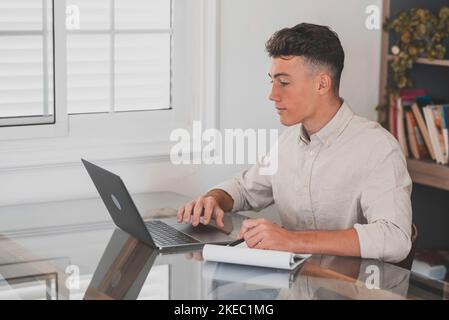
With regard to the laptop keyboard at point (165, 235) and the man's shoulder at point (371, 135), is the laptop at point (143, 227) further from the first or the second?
the man's shoulder at point (371, 135)

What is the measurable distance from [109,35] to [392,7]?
1162mm

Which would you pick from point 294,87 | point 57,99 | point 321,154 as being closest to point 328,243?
point 321,154

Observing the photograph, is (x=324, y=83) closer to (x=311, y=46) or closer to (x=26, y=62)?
(x=311, y=46)

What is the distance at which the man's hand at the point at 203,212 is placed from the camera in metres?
Result: 2.47

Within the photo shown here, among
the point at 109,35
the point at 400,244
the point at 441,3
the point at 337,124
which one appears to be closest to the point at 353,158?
the point at 337,124

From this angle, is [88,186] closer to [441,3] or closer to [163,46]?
[163,46]

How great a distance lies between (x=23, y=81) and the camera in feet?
9.52

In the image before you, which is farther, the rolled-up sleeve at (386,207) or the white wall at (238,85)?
the white wall at (238,85)

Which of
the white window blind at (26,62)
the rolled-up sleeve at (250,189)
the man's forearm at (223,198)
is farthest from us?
the white window blind at (26,62)

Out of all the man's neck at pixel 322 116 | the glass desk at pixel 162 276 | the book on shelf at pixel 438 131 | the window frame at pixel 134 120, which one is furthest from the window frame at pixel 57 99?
the book on shelf at pixel 438 131

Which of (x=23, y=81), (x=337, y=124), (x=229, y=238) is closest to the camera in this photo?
(x=229, y=238)

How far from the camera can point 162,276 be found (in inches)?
79.9

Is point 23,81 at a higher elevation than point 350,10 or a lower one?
lower

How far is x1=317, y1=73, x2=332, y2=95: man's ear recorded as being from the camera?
2.54 m
